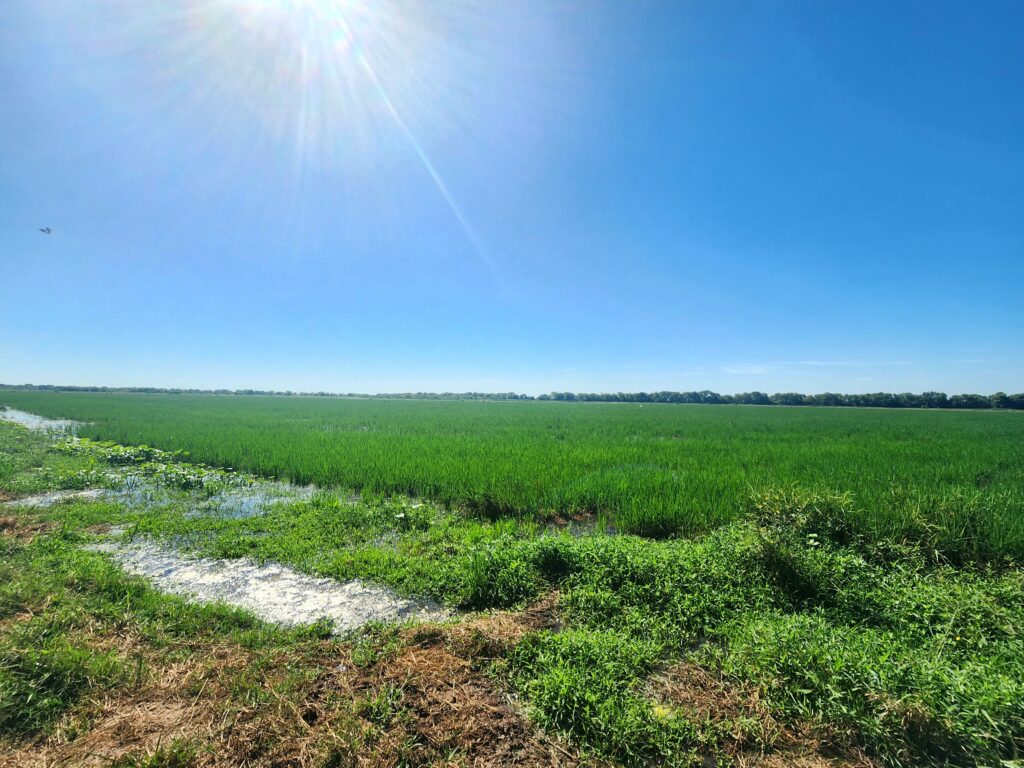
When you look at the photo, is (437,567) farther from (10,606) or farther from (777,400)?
(777,400)

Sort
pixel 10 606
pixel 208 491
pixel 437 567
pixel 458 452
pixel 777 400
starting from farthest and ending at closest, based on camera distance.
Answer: pixel 777 400, pixel 458 452, pixel 208 491, pixel 437 567, pixel 10 606

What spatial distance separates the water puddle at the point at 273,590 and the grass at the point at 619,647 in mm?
240

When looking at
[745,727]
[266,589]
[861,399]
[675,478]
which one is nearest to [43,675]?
[266,589]

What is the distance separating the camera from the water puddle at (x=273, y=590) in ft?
11.8

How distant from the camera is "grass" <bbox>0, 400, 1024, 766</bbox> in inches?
84.7

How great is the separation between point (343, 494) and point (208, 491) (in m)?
2.83

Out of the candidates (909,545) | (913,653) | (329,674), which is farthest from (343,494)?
(909,545)

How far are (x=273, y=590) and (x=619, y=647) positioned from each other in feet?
11.8

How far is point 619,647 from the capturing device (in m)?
2.85

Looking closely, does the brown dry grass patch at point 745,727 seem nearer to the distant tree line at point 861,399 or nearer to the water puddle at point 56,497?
the water puddle at point 56,497

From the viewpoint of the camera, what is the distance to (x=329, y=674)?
105 inches

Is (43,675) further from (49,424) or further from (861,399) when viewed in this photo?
(861,399)

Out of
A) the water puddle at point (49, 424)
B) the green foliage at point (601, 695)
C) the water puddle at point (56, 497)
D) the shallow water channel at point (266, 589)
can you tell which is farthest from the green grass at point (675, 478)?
the water puddle at point (49, 424)

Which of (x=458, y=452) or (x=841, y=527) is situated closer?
(x=841, y=527)
